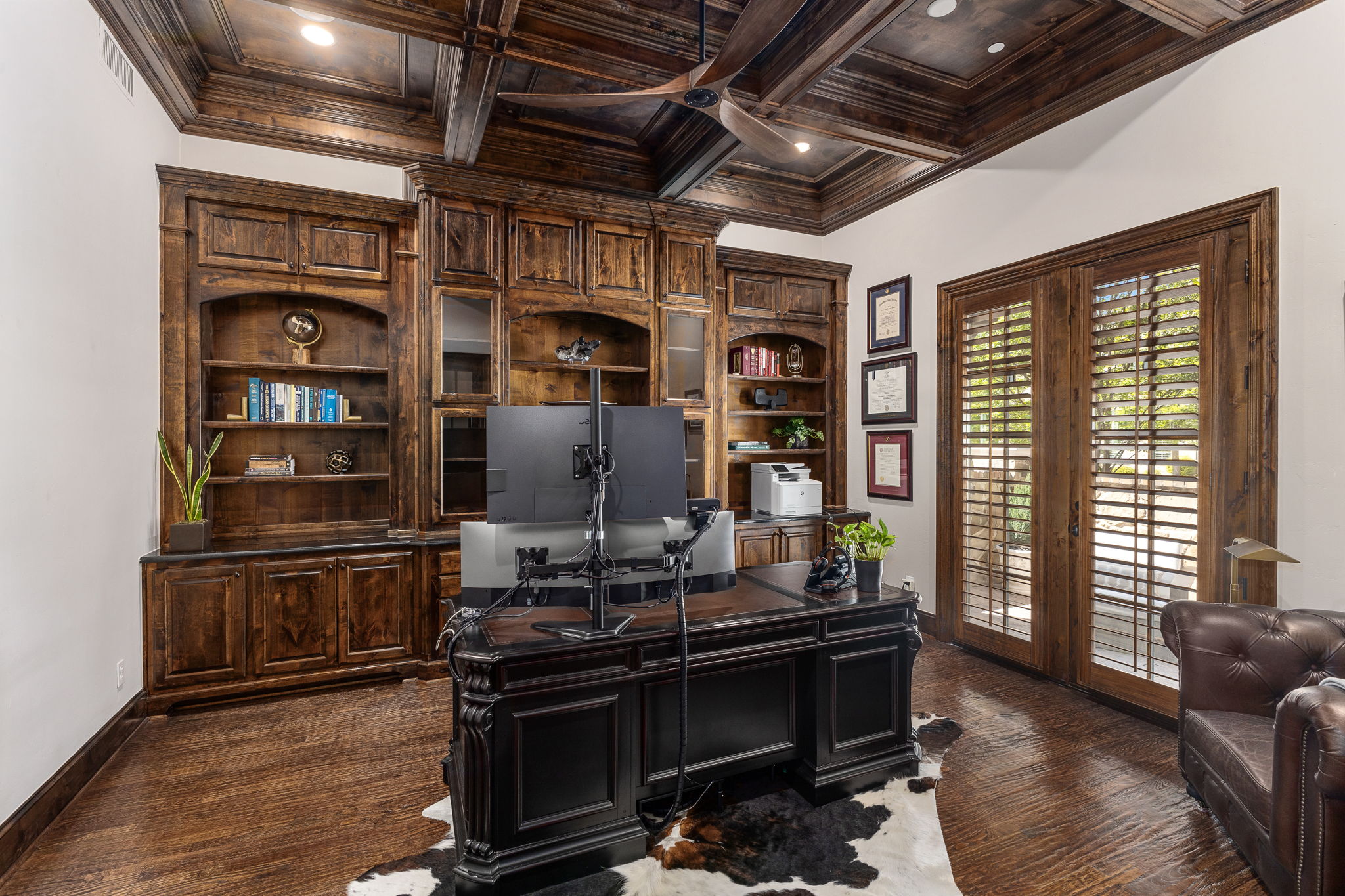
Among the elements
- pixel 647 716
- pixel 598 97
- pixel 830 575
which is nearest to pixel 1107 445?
pixel 830 575

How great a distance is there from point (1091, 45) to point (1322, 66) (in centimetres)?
105

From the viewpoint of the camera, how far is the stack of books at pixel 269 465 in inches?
150

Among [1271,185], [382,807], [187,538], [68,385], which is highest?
[1271,185]

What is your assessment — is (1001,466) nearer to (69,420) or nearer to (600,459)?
(600,459)

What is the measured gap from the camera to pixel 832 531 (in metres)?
4.92

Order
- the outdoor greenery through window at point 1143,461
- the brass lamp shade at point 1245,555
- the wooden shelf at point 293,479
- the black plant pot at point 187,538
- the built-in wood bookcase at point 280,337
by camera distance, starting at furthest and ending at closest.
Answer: the wooden shelf at point 293,479 → the built-in wood bookcase at point 280,337 → the black plant pot at point 187,538 → the outdoor greenery through window at point 1143,461 → the brass lamp shade at point 1245,555

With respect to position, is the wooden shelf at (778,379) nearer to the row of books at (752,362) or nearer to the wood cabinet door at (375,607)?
the row of books at (752,362)

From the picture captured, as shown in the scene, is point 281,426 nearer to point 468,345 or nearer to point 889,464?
point 468,345

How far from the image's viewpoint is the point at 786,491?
4.88 meters

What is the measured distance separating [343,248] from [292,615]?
2.25m

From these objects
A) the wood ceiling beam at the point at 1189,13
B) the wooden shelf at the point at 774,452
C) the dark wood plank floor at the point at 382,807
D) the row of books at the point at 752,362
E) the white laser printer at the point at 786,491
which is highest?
the wood ceiling beam at the point at 1189,13

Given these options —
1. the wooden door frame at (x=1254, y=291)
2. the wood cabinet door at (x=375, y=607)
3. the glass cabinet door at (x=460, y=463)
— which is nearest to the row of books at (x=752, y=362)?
the wooden door frame at (x=1254, y=291)

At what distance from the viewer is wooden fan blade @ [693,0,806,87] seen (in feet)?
6.59

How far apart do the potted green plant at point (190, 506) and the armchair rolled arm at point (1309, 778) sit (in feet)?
15.0
